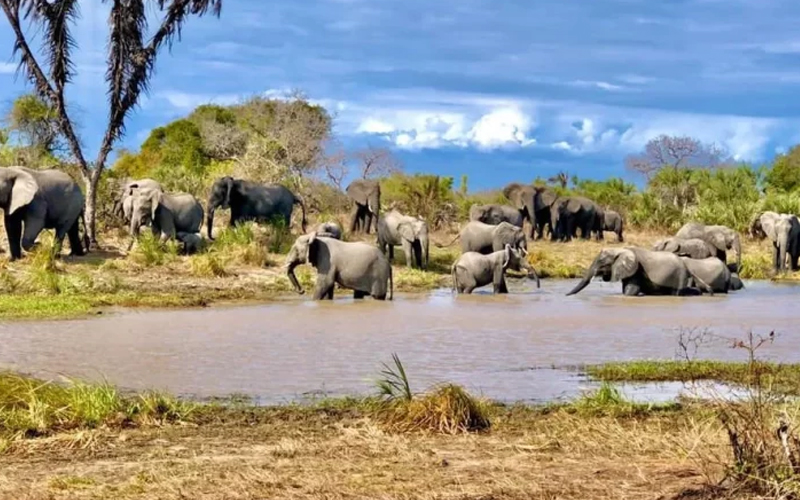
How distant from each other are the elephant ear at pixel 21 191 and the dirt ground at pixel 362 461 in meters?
14.6

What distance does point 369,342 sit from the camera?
1415cm

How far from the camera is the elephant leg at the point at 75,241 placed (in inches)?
917

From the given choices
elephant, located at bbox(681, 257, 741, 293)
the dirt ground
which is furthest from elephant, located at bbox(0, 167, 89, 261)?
the dirt ground

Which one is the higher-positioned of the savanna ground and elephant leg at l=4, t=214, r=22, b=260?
elephant leg at l=4, t=214, r=22, b=260

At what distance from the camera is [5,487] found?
641cm

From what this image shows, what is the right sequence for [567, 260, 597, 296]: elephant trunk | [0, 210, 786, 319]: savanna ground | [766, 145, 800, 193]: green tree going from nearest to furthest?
[0, 210, 786, 319]: savanna ground
[567, 260, 597, 296]: elephant trunk
[766, 145, 800, 193]: green tree

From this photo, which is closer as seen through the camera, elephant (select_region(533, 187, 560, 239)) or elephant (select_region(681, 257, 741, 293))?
elephant (select_region(681, 257, 741, 293))

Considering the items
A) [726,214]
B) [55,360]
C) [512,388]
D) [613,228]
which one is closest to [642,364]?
[512,388]

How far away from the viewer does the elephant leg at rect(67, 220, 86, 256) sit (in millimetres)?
23281

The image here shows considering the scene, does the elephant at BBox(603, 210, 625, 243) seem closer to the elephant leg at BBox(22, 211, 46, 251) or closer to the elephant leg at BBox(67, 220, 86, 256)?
the elephant leg at BBox(67, 220, 86, 256)

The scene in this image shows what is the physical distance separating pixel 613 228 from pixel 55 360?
30.5 m

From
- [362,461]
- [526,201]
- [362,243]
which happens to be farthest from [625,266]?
[526,201]

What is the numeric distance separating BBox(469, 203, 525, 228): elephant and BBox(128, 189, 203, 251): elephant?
Answer: 33.1 feet

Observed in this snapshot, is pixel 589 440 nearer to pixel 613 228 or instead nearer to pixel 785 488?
pixel 785 488
